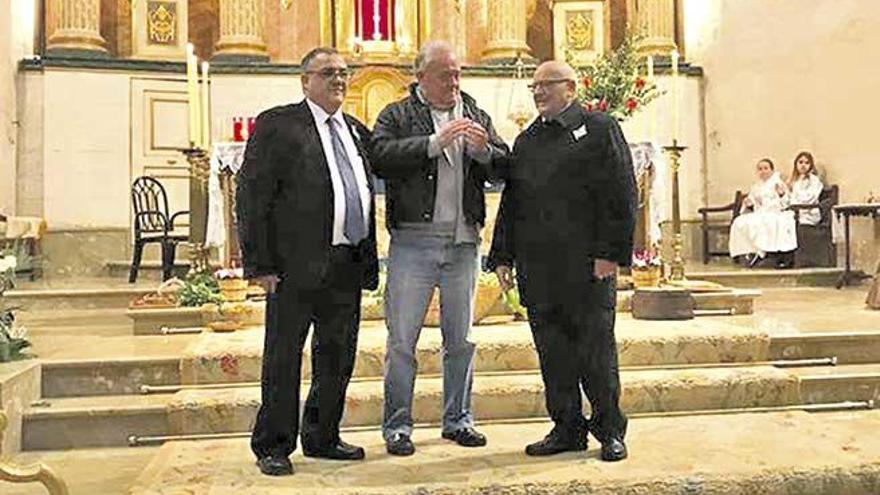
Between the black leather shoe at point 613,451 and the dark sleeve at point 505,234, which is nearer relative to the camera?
the black leather shoe at point 613,451

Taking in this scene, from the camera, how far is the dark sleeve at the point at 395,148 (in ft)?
12.5

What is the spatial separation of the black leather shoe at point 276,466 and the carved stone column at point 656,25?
870cm

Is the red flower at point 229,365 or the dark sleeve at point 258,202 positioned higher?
the dark sleeve at point 258,202

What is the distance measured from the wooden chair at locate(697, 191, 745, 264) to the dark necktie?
746 centimetres

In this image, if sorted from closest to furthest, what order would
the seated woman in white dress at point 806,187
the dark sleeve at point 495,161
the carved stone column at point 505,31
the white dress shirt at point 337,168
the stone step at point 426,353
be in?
the white dress shirt at point 337,168
the dark sleeve at point 495,161
the stone step at point 426,353
the seated woman in white dress at point 806,187
the carved stone column at point 505,31

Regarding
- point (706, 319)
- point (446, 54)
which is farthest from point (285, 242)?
point (706, 319)

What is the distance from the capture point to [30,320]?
23.9 feet

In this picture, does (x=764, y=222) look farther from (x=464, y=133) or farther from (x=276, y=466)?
(x=276, y=466)

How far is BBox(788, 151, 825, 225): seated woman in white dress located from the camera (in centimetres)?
985

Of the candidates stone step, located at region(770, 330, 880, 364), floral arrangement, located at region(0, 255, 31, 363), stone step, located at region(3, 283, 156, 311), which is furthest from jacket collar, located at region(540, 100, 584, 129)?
stone step, located at region(3, 283, 156, 311)

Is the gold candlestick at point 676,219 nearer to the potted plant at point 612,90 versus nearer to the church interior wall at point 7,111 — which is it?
the potted plant at point 612,90

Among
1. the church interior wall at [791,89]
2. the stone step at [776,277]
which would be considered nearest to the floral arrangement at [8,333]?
the stone step at [776,277]

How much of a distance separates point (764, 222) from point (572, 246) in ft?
21.2

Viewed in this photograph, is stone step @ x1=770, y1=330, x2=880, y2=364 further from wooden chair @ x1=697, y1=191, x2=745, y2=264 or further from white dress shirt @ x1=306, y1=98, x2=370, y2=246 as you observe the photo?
wooden chair @ x1=697, y1=191, x2=745, y2=264
